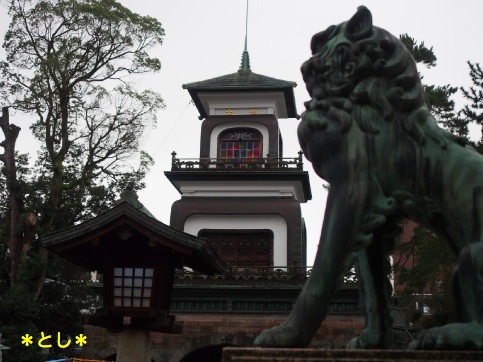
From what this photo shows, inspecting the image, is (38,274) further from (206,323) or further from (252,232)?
(252,232)

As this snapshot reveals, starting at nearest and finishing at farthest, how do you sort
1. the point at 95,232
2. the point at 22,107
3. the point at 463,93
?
1. the point at 95,232
2. the point at 463,93
3. the point at 22,107

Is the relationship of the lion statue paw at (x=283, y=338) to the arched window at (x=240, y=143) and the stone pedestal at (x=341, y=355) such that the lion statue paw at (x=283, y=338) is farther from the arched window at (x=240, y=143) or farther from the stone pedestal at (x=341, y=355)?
the arched window at (x=240, y=143)

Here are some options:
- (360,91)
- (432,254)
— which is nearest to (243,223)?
(432,254)

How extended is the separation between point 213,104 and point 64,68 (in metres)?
5.55

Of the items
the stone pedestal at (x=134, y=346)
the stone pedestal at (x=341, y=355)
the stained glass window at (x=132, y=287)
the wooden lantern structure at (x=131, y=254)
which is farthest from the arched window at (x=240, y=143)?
the stone pedestal at (x=341, y=355)

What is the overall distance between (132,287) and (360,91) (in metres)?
7.30

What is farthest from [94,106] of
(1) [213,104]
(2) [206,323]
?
(2) [206,323]

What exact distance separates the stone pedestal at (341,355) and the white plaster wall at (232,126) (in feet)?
65.4

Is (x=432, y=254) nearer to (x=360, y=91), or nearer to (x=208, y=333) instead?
(x=208, y=333)

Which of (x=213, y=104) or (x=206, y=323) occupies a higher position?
(x=213, y=104)

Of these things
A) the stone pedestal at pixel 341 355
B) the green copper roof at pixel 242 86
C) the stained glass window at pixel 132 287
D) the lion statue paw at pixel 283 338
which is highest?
the green copper roof at pixel 242 86

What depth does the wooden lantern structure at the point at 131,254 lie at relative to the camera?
9.45m

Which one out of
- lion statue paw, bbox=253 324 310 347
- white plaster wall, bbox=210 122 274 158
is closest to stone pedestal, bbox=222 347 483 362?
lion statue paw, bbox=253 324 310 347

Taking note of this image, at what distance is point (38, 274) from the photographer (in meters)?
17.6
